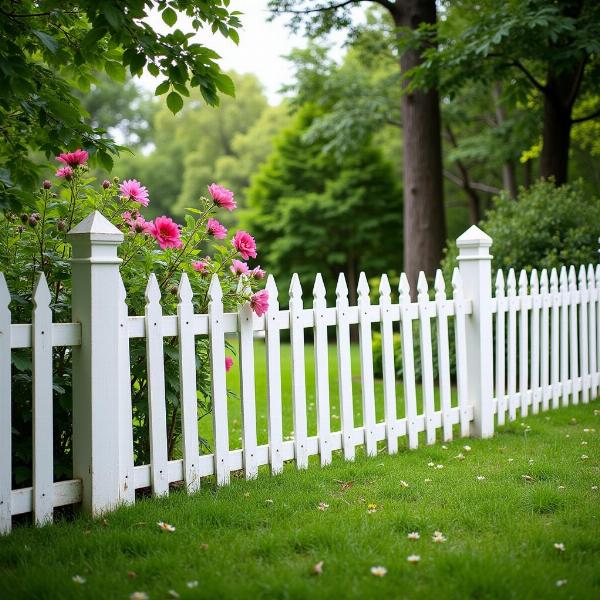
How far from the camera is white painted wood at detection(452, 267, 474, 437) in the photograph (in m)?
5.94

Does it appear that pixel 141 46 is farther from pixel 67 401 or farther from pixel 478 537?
pixel 478 537

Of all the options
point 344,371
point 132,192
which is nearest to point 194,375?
point 132,192

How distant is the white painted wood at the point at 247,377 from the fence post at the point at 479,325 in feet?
7.66

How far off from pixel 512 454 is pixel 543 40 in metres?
6.60

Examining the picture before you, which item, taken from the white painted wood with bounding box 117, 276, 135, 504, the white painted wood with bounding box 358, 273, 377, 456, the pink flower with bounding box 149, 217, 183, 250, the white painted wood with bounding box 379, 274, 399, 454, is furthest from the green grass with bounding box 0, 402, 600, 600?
the pink flower with bounding box 149, 217, 183, 250

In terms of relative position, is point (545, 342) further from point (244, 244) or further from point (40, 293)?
point (40, 293)

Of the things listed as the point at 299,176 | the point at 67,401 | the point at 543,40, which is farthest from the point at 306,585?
the point at 299,176

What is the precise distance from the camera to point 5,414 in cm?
349

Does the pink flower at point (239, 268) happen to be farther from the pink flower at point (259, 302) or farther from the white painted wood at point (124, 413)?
the white painted wood at point (124, 413)

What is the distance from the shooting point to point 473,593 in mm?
2859

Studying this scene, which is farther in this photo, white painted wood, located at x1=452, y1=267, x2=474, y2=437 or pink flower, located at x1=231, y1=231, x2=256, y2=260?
white painted wood, located at x1=452, y1=267, x2=474, y2=437

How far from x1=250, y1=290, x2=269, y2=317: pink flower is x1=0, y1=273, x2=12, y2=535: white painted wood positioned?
1.41m

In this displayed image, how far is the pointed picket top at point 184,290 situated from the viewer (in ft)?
13.4

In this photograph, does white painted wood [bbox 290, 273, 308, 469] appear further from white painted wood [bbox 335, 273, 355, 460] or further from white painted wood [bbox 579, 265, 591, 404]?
white painted wood [bbox 579, 265, 591, 404]
